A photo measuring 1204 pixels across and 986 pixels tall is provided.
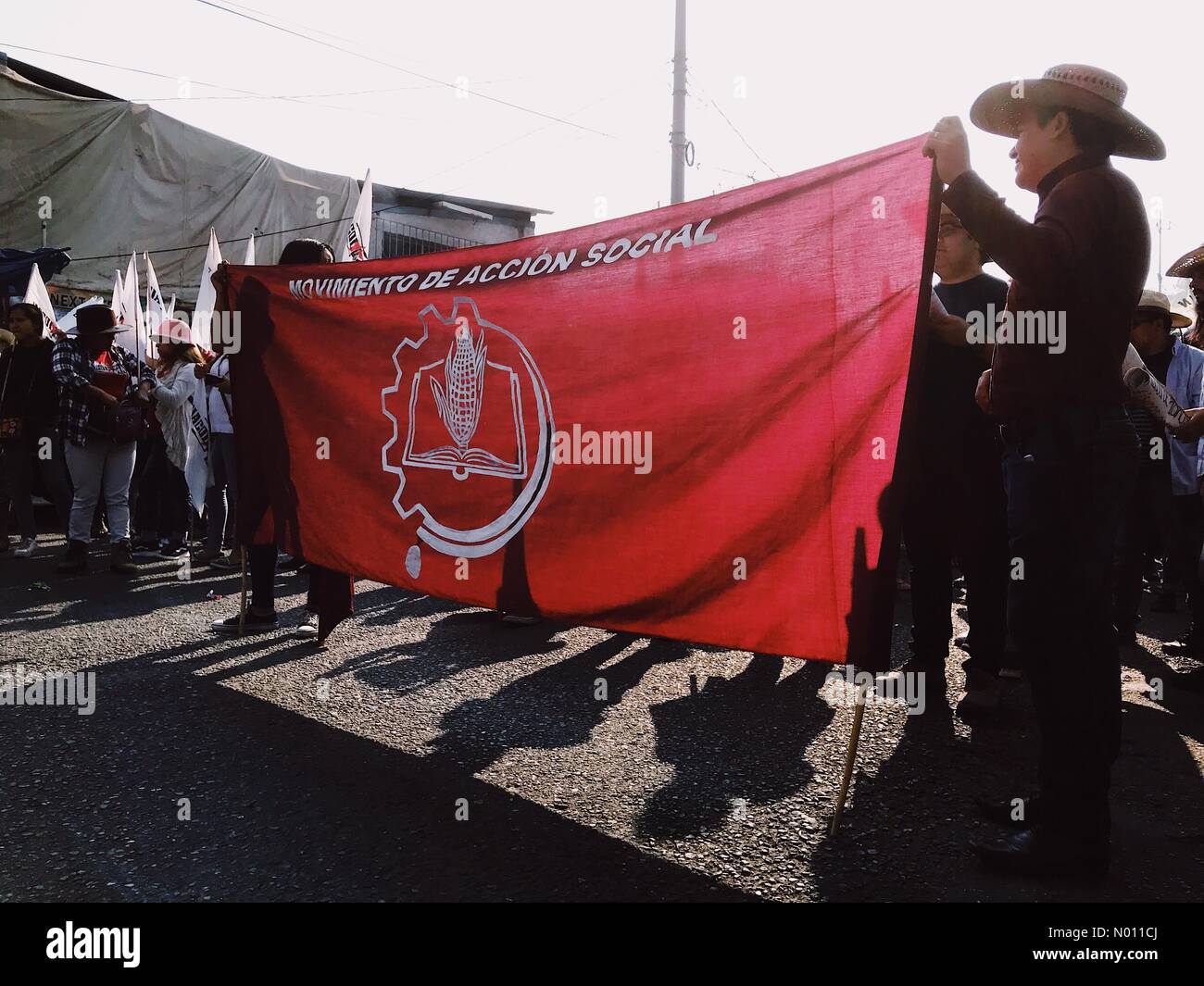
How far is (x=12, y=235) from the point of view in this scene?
16.1 m

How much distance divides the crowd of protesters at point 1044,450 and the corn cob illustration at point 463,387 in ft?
4.37

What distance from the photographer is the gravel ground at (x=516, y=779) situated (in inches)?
90.7

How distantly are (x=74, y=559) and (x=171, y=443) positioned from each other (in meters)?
1.57

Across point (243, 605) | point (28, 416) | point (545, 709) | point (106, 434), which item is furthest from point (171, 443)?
point (545, 709)

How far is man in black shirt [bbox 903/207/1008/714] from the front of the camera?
149 inches

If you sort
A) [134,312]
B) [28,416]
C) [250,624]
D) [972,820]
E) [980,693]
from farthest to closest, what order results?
[134,312]
[28,416]
[250,624]
[980,693]
[972,820]

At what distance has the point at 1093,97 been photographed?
238cm

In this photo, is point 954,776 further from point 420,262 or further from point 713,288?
point 420,262

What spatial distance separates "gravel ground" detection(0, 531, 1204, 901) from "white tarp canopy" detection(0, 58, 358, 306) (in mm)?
14793

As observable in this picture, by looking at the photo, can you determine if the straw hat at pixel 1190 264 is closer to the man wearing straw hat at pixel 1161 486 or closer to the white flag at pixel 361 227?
the man wearing straw hat at pixel 1161 486

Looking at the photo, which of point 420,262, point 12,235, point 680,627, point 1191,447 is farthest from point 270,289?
point 12,235

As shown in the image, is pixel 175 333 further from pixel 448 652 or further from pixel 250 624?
pixel 448 652

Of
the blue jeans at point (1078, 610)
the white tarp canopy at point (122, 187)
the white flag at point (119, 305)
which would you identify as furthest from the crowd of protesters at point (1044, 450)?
the white tarp canopy at point (122, 187)

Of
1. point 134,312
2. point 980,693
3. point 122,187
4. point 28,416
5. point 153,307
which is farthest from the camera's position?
point 122,187
